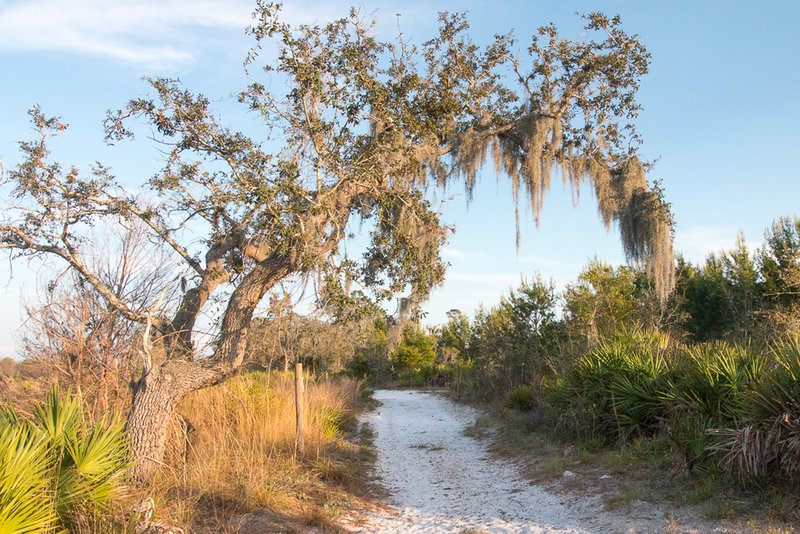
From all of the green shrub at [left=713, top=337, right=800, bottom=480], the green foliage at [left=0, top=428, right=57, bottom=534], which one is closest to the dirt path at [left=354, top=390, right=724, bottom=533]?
the green shrub at [left=713, top=337, right=800, bottom=480]

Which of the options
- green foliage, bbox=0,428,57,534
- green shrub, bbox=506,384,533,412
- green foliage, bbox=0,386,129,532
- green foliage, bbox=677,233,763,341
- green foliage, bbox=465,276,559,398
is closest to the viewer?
green foliage, bbox=0,428,57,534

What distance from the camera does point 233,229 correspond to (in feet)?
25.3

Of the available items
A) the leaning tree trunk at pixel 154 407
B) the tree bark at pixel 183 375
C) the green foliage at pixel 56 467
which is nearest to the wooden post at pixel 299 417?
the tree bark at pixel 183 375

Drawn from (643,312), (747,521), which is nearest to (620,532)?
(747,521)

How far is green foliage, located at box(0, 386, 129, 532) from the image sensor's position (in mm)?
3312

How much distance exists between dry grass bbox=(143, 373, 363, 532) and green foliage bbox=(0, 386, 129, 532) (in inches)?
34.8

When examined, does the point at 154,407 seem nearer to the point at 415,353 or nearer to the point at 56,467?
the point at 56,467

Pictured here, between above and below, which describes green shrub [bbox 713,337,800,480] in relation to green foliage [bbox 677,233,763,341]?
below

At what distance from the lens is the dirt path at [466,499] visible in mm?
5582

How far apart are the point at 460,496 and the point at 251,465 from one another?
279cm

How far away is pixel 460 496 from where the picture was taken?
719 centimetres

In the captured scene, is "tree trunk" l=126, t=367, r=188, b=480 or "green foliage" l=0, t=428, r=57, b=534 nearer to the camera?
"green foliage" l=0, t=428, r=57, b=534

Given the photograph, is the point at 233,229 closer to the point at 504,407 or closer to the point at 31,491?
the point at 31,491

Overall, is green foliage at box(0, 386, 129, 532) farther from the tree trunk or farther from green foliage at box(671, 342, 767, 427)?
green foliage at box(671, 342, 767, 427)
